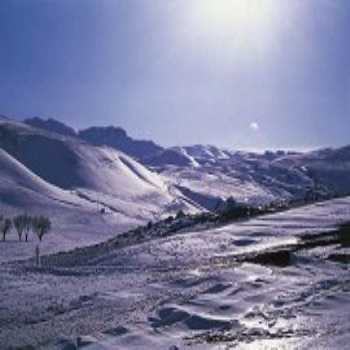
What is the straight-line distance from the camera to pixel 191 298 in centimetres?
2688

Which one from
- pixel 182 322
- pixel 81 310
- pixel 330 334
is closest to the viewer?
pixel 330 334

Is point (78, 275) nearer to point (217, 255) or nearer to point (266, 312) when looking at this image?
point (217, 255)

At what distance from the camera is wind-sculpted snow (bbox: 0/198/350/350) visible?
816 inches

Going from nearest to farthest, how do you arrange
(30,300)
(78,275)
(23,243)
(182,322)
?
(182,322), (30,300), (78,275), (23,243)

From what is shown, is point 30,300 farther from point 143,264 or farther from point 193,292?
point 143,264

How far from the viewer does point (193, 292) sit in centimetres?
2838

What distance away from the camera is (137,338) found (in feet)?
68.5

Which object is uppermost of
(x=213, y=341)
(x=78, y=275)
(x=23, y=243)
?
(x=23, y=243)

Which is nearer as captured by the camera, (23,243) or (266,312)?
(266,312)

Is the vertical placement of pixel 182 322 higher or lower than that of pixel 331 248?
lower

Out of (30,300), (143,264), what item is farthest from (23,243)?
(30,300)

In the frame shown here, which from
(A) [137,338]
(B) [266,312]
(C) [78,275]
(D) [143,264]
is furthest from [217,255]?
(A) [137,338]

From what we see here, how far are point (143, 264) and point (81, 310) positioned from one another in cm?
1525

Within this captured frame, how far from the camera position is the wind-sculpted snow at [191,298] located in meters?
20.7
